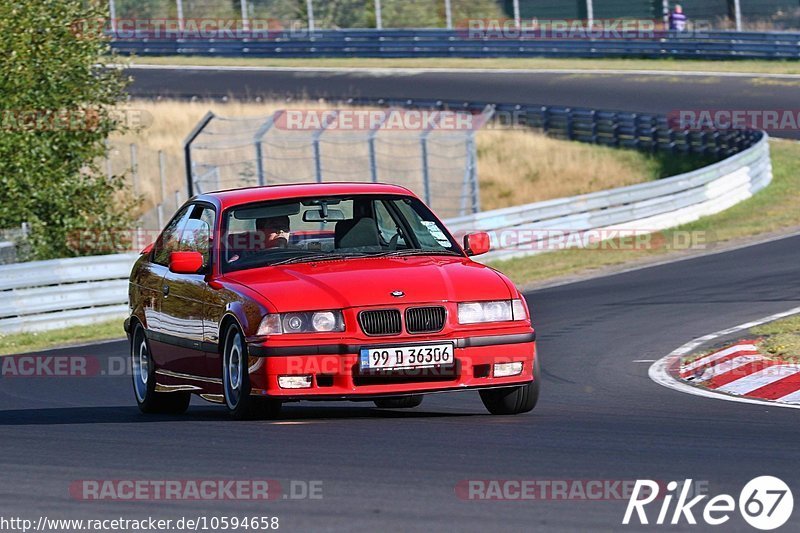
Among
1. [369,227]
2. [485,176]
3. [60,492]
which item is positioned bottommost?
[485,176]

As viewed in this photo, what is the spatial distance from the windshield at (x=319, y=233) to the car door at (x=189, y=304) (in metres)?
0.26

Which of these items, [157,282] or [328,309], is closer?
[328,309]

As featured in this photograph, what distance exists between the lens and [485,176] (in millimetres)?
35156

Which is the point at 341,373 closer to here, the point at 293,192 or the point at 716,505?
the point at 293,192

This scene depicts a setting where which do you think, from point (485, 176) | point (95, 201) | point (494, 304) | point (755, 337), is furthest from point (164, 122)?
point (494, 304)

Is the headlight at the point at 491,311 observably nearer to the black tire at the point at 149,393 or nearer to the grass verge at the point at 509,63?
the black tire at the point at 149,393

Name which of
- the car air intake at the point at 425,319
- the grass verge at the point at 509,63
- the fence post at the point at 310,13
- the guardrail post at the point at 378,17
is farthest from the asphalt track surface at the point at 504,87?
the car air intake at the point at 425,319

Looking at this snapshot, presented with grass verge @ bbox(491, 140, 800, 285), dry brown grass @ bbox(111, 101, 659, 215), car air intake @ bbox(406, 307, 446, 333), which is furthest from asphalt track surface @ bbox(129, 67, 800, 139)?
car air intake @ bbox(406, 307, 446, 333)

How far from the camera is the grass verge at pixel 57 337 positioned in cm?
1786

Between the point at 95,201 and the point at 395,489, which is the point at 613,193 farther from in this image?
the point at 395,489

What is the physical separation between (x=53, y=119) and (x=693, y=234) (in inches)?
413

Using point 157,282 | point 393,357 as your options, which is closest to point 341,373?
point 393,357

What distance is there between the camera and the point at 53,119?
2153cm

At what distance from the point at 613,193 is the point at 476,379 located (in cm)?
1600
